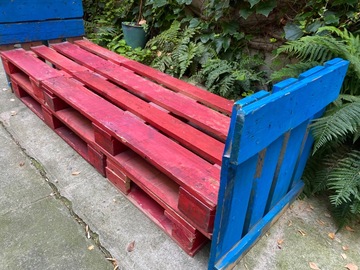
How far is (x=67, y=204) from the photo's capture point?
6.07 ft

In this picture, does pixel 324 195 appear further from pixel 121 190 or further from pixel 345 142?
→ pixel 121 190

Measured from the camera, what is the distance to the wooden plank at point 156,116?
1642 mm

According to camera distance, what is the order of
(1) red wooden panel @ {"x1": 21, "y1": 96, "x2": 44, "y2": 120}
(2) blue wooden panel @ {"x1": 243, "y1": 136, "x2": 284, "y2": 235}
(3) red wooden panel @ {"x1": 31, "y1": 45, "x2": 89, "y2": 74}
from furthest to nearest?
(1) red wooden panel @ {"x1": 21, "y1": 96, "x2": 44, "y2": 120} → (3) red wooden panel @ {"x1": 31, "y1": 45, "x2": 89, "y2": 74} → (2) blue wooden panel @ {"x1": 243, "y1": 136, "x2": 284, "y2": 235}

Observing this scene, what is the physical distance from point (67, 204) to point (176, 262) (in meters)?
0.82

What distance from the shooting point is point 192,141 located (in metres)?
1.67

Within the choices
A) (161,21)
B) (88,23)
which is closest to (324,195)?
(161,21)

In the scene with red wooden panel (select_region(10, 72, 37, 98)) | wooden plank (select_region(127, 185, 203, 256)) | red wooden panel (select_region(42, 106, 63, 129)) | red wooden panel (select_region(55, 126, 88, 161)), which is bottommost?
wooden plank (select_region(127, 185, 203, 256))

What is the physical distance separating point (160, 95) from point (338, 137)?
4.08 ft

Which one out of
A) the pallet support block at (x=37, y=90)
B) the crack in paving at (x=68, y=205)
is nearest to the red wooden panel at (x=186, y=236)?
the crack in paving at (x=68, y=205)

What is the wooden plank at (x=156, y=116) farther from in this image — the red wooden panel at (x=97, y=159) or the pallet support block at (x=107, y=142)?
the red wooden panel at (x=97, y=159)

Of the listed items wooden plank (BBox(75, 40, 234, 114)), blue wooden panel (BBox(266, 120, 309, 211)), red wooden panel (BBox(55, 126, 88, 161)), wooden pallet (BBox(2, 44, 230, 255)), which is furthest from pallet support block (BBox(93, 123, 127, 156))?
blue wooden panel (BBox(266, 120, 309, 211))

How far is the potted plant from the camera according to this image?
385cm

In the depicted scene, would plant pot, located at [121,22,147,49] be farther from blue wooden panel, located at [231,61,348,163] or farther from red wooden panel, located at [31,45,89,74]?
blue wooden panel, located at [231,61,348,163]

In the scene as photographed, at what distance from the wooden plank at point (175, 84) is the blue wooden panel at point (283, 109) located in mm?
708
